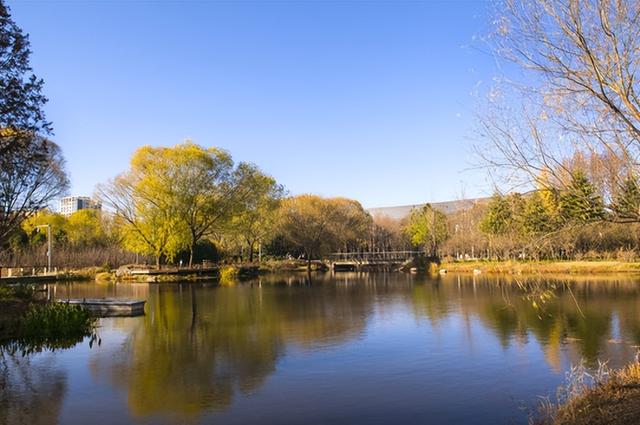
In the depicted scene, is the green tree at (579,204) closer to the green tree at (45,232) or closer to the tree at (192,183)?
the tree at (192,183)

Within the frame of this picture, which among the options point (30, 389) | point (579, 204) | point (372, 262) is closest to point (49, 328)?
point (30, 389)

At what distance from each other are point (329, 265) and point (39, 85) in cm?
5423

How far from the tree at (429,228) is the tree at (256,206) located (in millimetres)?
20796

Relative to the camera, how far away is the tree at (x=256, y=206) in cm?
5566

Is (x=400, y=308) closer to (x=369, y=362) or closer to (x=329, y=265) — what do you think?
(x=369, y=362)

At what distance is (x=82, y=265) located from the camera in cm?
5053

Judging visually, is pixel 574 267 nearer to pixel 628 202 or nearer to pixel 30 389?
pixel 628 202

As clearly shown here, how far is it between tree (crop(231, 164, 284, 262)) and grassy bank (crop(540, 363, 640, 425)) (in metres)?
48.6

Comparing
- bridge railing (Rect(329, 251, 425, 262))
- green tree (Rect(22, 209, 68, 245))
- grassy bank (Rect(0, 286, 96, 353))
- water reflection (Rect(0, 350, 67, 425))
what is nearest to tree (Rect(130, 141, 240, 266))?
green tree (Rect(22, 209, 68, 245))

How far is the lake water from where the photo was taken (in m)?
9.49

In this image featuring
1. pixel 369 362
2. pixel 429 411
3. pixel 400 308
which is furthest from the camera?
pixel 400 308

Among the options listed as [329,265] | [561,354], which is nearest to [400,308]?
[561,354]

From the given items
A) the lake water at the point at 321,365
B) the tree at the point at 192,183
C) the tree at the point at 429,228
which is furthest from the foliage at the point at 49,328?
the tree at the point at 429,228

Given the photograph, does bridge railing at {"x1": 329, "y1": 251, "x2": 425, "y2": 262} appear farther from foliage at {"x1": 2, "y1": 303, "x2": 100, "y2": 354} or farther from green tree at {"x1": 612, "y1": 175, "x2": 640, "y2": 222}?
green tree at {"x1": 612, "y1": 175, "x2": 640, "y2": 222}
